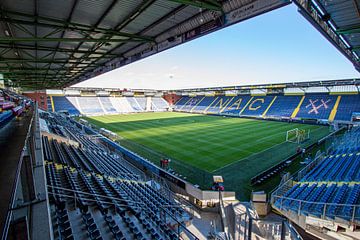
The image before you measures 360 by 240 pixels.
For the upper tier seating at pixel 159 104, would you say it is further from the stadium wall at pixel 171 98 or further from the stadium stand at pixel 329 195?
the stadium stand at pixel 329 195

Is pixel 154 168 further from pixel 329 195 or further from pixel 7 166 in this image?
pixel 7 166

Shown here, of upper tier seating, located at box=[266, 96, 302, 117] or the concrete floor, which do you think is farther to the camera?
upper tier seating, located at box=[266, 96, 302, 117]

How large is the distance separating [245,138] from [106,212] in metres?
18.0

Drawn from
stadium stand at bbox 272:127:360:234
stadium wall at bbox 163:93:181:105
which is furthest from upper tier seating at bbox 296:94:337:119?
stadium wall at bbox 163:93:181:105

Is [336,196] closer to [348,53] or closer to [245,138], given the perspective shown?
[348,53]

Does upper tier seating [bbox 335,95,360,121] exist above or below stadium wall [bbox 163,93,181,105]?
below

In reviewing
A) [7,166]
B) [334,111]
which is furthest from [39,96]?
[334,111]

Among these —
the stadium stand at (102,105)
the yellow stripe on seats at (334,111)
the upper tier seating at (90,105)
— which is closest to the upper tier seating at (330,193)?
the yellow stripe on seats at (334,111)

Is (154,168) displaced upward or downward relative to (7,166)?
downward

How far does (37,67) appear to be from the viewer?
15336 mm

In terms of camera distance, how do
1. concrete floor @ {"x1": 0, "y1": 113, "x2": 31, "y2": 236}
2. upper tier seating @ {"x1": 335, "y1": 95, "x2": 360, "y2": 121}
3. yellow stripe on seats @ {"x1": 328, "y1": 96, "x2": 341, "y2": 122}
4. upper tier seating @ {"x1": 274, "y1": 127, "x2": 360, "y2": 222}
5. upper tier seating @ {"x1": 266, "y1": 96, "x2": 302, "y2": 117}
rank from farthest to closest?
upper tier seating @ {"x1": 266, "y1": 96, "x2": 302, "y2": 117} < yellow stripe on seats @ {"x1": 328, "y1": 96, "x2": 341, "y2": 122} < upper tier seating @ {"x1": 335, "y1": 95, "x2": 360, "y2": 121} < upper tier seating @ {"x1": 274, "y1": 127, "x2": 360, "y2": 222} < concrete floor @ {"x1": 0, "y1": 113, "x2": 31, "y2": 236}

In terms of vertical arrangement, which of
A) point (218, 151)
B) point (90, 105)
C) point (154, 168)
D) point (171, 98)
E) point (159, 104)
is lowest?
point (218, 151)

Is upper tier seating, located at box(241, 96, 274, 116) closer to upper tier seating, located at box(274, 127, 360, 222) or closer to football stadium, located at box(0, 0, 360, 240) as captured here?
football stadium, located at box(0, 0, 360, 240)

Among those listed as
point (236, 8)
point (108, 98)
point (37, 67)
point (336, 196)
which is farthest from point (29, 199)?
point (108, 98)
